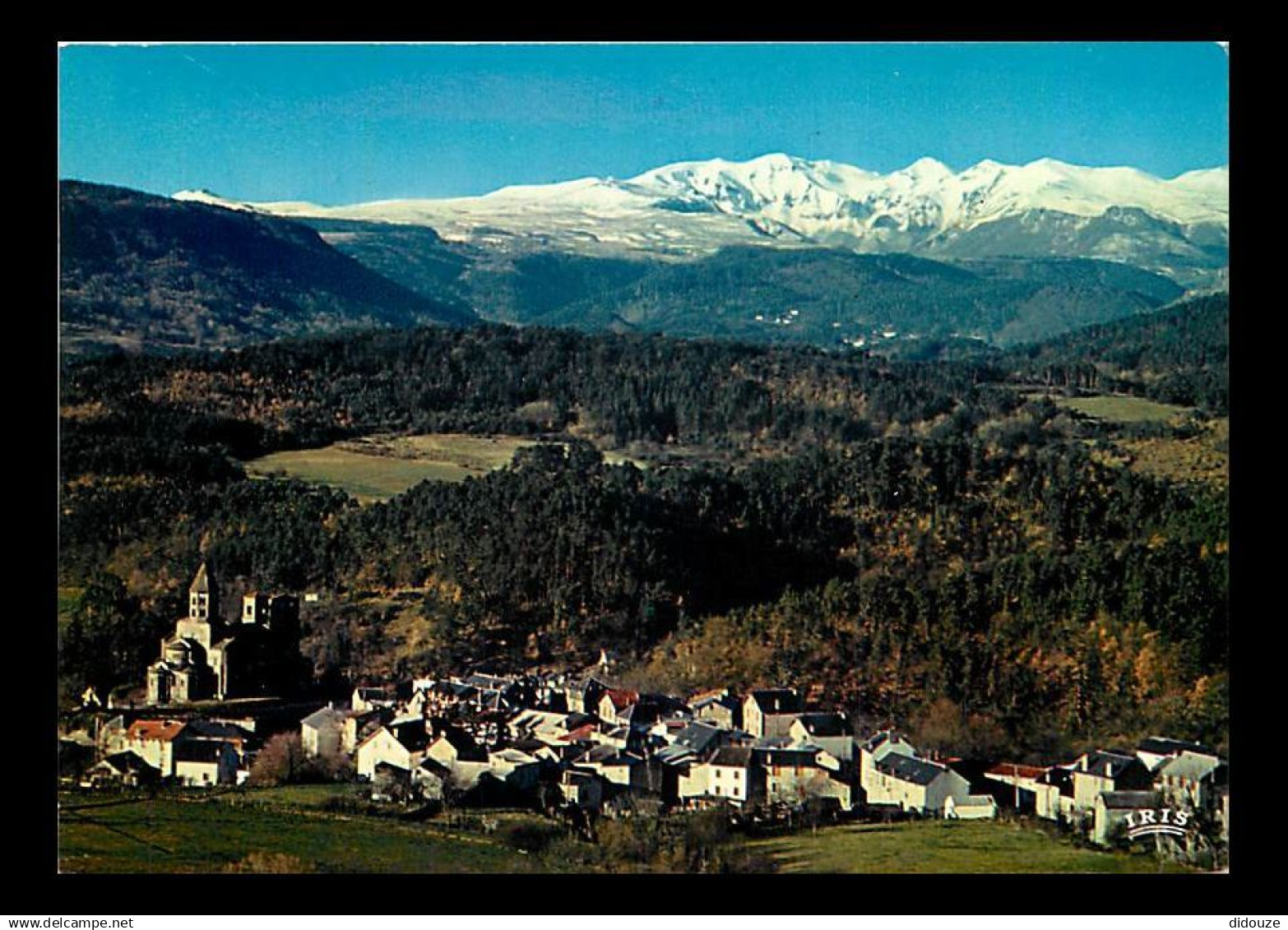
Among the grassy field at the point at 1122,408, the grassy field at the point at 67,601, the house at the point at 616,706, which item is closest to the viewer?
the house at the point at 616,706

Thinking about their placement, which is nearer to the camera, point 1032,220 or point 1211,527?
point 1211,527

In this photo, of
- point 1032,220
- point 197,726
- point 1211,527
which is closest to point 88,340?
point 197,726

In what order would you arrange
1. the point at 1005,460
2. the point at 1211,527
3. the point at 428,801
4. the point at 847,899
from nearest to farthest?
the point at 847,899, the point at 428,801, the point at 1211,527, the point at 1005,460

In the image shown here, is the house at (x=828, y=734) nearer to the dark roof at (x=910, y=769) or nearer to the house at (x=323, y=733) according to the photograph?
the dark roof at (x=910, y=769)

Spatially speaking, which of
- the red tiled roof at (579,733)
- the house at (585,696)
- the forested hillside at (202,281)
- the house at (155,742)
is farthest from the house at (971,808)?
the forested hillside at (202,281)

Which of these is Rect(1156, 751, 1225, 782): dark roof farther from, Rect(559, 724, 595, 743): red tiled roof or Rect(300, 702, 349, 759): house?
Rect(300, 702, 349, 759): house
